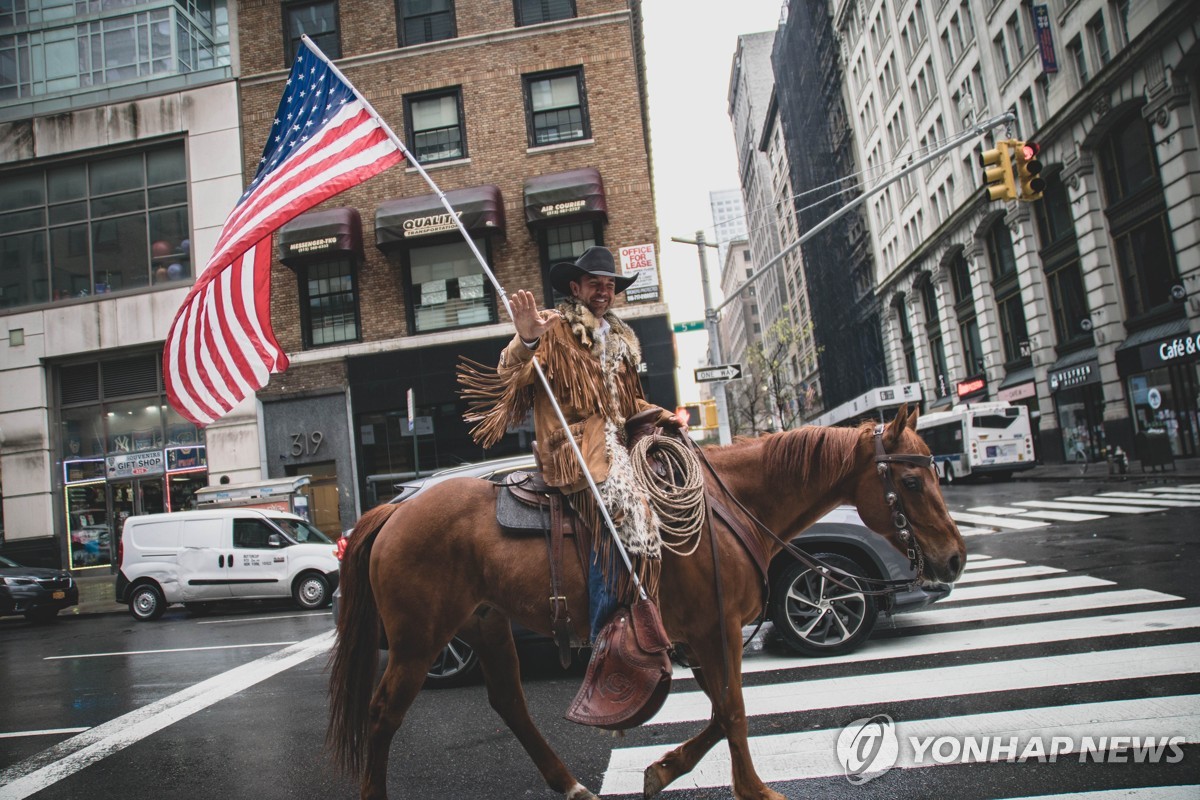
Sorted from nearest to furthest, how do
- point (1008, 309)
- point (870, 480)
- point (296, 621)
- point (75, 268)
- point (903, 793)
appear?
1. point (903, 793)
2. point (870, 480)
3. point (296, 621)
4. point (75, 268)
5. point (1008, 309)

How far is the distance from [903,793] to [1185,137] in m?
25.9

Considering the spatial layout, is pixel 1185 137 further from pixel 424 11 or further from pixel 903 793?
pixel 903 793

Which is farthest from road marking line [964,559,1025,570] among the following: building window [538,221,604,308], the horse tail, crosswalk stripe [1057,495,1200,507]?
building window [538,221,604,308]

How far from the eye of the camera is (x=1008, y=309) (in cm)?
3525

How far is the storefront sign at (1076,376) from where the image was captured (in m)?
27.1

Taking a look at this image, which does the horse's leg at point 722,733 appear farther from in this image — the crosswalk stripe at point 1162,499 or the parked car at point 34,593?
the parked car at point 34,593

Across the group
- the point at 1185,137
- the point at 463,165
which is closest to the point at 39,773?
the point at 463,165

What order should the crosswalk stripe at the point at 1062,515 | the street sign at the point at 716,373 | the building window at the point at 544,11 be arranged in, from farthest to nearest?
the building window at the point at 544,11, the street sign at the point at 716,373, the crosswalk stripe at the point at 1062,515

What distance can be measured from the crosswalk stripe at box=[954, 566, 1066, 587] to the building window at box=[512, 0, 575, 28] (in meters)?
18.6

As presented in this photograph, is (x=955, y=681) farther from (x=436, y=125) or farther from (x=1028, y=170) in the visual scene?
(x=436, y=125)

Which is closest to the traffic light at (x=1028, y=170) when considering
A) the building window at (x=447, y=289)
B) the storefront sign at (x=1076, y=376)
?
the building window at (x=447, y=289)

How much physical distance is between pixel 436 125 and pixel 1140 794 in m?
21.3

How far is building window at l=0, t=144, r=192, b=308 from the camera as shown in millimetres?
22016

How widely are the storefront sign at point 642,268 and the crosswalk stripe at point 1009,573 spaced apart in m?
11.8
